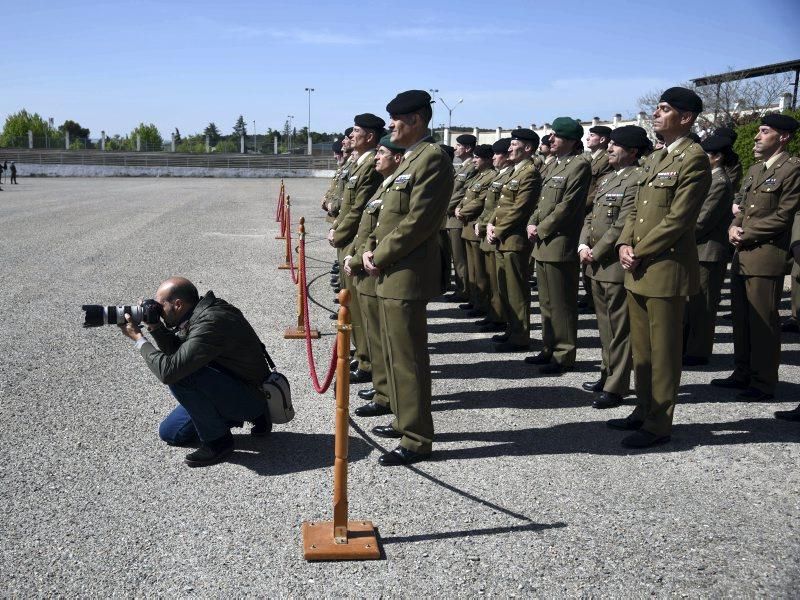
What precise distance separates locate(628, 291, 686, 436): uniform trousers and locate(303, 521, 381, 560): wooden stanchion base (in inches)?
90.4

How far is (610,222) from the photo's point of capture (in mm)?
6410

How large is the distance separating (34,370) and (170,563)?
389 centimetres

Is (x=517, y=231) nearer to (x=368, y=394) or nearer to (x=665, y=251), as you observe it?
(x=368, y=394)

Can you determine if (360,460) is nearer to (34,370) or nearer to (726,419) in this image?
(726,419)

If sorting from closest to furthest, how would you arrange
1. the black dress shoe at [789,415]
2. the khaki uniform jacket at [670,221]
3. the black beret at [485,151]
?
1. the khaki uniform jacket at [670,221]
2. the black dress shoe at [789,415]
3. the black beret at [485,151]

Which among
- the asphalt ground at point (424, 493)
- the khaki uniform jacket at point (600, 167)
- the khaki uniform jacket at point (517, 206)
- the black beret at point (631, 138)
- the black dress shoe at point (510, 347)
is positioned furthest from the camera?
the khaki uniform jacket at point (600, 167)

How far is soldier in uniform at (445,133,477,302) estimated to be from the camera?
10.3m

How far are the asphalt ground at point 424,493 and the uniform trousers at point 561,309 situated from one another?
252 millimetres

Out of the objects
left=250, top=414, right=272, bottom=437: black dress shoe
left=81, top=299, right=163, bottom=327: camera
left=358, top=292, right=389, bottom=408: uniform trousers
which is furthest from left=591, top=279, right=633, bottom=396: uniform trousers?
left=81, top=299, right=163, bottom=327: camera

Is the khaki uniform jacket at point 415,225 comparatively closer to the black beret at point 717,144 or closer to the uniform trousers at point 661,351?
the uniform trousers at point 661,351

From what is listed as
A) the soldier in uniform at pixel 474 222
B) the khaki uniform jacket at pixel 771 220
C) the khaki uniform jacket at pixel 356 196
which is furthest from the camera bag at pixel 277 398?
the soldier in uniform at pixel 474 222

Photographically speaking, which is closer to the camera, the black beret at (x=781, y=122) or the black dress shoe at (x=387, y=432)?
the black dress shoe at (x=387, y=432)

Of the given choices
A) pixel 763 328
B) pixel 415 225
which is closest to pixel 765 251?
pixel 763 328

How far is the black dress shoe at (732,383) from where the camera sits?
21.7ft
